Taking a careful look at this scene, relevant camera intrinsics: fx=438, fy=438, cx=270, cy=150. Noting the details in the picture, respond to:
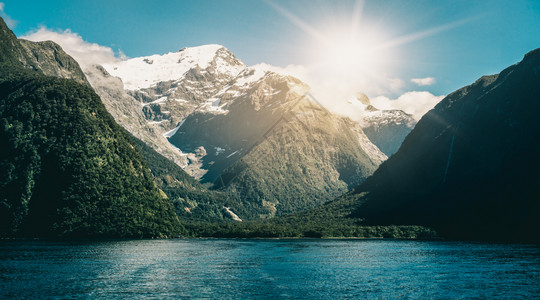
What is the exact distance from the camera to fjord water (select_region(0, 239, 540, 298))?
87.4 meters

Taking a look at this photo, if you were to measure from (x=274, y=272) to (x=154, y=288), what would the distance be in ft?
124

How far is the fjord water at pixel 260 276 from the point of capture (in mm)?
87438

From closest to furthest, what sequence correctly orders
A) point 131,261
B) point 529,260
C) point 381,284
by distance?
point 381,284
point 131,261
point 529,260

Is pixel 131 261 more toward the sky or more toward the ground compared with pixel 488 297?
more toward the sky

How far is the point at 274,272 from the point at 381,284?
103 feet

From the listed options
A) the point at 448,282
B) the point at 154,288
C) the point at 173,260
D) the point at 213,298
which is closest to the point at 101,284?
the point at 154,288

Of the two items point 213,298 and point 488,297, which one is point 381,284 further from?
point 213,298

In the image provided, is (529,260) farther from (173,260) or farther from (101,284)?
(101,284)

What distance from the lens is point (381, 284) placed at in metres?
98.6

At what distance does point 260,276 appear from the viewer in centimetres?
11062

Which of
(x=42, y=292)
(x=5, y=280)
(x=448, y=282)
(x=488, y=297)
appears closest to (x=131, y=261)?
(x=5, y=280)

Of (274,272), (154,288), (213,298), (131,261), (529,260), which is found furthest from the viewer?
(529,260)

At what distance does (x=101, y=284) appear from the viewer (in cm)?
9425

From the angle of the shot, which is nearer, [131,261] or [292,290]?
[292,290]
